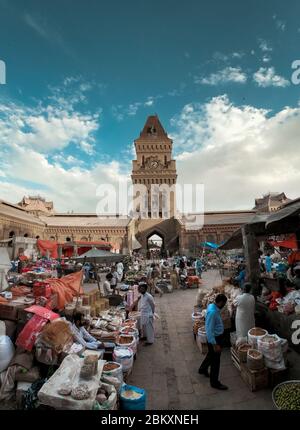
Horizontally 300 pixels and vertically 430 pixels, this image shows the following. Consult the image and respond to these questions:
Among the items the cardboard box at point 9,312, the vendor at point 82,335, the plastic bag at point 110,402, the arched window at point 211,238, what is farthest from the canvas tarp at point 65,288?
the arched window at point 211,238

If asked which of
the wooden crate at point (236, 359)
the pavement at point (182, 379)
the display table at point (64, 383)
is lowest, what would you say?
the pavement at point (182, 379)

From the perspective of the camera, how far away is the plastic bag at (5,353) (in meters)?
3.44

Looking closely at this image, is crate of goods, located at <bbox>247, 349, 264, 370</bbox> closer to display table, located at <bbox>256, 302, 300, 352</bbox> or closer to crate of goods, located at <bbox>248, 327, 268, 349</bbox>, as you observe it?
crate of goods, located at <bbox>248, 327, 268, 349</bbox>

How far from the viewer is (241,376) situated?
406 centimetres

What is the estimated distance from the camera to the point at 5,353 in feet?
11.4

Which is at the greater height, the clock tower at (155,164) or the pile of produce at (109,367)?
the clock tower at (155,164)

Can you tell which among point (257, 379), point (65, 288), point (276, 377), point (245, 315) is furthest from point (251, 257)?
point (65, 288)

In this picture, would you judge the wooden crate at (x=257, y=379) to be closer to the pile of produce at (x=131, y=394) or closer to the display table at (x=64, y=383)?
the pile of produce at (x=131, y=394)

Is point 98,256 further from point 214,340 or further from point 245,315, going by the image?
point 214,340

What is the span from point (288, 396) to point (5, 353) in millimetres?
3913

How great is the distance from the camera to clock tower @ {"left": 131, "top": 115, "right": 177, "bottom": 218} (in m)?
40.5

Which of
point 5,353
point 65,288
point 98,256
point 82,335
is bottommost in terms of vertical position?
point 82,335

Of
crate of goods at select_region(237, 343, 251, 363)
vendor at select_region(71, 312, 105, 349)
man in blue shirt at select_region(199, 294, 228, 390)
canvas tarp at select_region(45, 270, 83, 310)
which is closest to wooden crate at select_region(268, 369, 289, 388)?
crate of goods at select_region(237, 343, 251, 363)

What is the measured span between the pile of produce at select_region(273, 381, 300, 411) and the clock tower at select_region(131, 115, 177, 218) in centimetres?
3644
